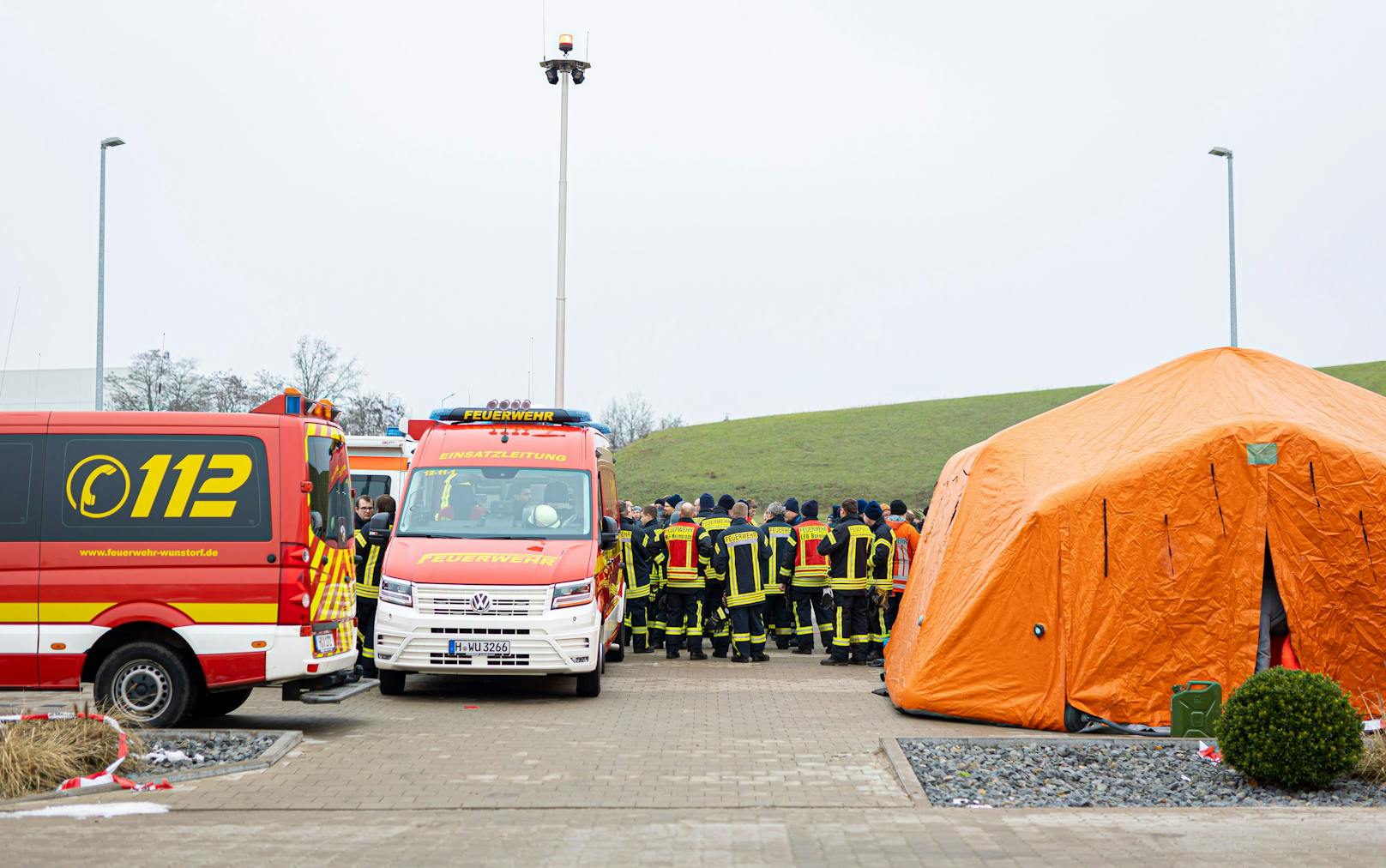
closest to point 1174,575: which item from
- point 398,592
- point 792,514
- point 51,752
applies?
point 398,592

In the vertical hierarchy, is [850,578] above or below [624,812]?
above

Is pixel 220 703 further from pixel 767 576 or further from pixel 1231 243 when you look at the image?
pixel 1231 243

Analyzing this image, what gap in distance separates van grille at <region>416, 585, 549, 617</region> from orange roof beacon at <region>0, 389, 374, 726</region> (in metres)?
1.91

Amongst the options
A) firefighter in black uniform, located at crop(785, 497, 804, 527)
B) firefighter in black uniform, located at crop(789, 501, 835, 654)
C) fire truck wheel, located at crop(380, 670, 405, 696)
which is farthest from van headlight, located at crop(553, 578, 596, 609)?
firefighter in black uniform, located at crop(785, 497, 804, 527)

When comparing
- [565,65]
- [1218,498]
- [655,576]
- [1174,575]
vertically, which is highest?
[565,65]

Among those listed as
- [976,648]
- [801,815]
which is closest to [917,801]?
[801,815]

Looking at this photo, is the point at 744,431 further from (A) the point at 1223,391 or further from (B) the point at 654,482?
(A) the point at 1223,391

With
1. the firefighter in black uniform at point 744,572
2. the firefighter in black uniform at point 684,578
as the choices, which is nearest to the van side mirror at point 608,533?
the firefighter in black uniform at point 744,572

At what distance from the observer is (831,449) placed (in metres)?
69.4

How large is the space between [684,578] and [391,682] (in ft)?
15.2

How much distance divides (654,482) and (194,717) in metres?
50.3

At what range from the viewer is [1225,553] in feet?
36.8

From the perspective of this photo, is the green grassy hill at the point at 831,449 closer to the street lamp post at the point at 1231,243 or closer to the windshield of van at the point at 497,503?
the street lamp post at the point at 1231,243

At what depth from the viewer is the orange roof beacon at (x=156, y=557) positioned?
10.3 meters
